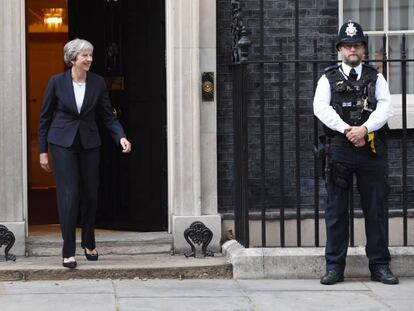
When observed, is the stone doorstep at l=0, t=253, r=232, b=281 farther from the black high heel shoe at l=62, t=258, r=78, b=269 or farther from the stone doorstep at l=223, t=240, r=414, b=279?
the stone doorstep at l=223, t=240, r=414, b=279

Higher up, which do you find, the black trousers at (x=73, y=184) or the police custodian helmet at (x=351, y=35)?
the police custodian helmet at (x=351, y=35)

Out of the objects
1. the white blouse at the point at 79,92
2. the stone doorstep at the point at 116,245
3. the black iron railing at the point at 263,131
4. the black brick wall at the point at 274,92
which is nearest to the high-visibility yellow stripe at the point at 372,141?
the black iron railing at the point at 263,131

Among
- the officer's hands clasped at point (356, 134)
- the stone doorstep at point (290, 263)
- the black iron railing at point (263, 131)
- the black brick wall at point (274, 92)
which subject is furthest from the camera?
the black brick wall at point (274, 92)

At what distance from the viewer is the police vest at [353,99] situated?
668cm

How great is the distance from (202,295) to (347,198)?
51.1 inches

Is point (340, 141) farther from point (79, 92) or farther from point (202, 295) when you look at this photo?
point (79, 92)

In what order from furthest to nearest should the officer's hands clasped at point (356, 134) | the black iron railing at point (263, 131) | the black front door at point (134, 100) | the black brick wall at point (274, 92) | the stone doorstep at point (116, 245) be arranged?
the black front door at point (134, 100)
the black brick wall at point (274, 92)
the stone doorstep at point (116, 245)
the black iron railing at point (263, 131)
the officer's hands clasped at point (356, 134)

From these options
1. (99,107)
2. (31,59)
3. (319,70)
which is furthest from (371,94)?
(31,59)

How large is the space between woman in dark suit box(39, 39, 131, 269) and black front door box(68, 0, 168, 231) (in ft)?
4.01

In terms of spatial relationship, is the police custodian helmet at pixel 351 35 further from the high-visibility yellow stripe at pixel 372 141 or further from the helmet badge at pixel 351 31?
the high-visibility yellow stripe at pixel 372 141

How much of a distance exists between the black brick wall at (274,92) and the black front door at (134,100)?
612 mm

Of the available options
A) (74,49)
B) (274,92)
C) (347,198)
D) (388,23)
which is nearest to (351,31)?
(347,198)

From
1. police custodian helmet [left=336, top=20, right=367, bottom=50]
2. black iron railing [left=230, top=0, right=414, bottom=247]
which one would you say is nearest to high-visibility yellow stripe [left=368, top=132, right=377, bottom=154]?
black iron railing [left=230, top=0, right=414, bottom=247]

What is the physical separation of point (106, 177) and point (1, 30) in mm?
1841
